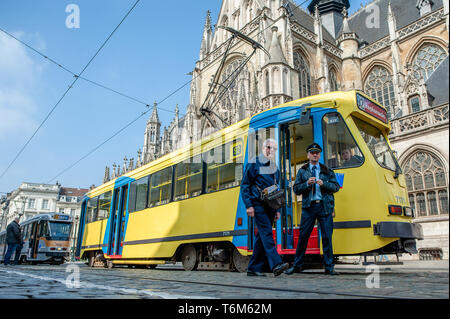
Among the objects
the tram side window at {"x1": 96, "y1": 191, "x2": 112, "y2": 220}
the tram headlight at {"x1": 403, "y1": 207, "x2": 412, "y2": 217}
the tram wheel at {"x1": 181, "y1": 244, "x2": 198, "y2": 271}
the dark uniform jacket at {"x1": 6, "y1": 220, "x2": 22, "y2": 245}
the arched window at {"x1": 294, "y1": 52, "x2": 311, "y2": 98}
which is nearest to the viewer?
the tram headlight at {"x1": 403, "y1": 207, "x2": 412, "y2": 217}

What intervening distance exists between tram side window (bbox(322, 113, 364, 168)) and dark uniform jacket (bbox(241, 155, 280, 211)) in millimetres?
1190

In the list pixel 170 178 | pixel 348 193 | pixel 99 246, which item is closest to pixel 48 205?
pixel 99 246

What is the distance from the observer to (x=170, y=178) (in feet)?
26.2

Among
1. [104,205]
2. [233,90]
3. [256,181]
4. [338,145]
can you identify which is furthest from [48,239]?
[338,145]

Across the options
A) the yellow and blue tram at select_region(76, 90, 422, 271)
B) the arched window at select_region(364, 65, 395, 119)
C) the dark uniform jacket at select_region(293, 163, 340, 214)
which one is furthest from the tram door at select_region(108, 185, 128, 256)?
the arched window at select_region(364, 65, 395, 119)

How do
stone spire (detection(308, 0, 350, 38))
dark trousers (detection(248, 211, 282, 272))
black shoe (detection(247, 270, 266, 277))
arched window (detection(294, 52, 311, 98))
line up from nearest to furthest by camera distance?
dark trousers (detection(248, 211, 282, 272)) < black shoe (detection(247, 270, 266, 277)) < arched window (detection(294, 52, 311, 98)) < stone spire (detection(308, 0, 350, 38))

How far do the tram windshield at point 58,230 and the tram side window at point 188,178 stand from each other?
41.3 ft

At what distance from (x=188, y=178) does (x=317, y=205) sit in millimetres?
3597

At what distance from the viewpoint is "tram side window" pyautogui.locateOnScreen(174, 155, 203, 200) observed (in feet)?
23.4

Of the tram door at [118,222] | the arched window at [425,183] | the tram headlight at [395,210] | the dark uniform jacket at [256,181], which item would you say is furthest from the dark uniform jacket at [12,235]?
the arched window at [425,183]

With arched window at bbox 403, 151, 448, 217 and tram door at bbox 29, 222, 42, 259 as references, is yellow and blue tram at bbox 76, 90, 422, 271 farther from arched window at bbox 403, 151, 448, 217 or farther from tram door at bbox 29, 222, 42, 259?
arched window at bbox 403, 151, 448, 217

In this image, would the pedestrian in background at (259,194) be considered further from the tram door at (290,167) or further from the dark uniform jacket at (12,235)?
the dark uniform jacket at (12,235)
